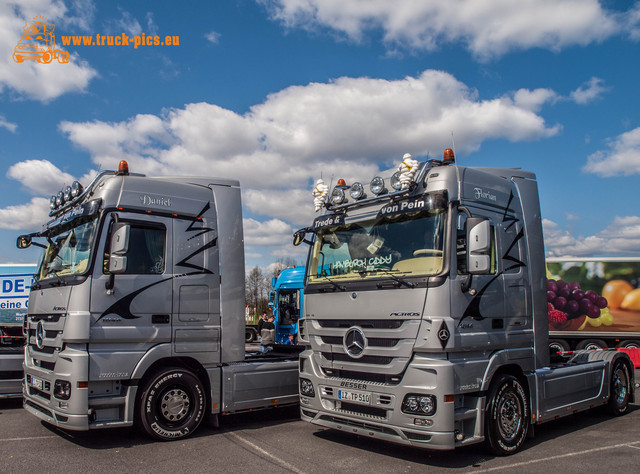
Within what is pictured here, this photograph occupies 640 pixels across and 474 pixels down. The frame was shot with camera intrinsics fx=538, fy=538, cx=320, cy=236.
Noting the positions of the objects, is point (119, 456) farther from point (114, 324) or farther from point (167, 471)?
point (114, 324)

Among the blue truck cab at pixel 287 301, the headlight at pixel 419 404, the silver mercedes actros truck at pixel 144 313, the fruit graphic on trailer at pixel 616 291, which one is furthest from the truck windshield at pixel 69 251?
the fruit graphic on trailer at pixel 616 291

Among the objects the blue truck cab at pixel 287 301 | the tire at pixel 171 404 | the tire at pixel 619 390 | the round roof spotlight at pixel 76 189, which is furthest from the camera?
the blue truck cab at pixel 287 301

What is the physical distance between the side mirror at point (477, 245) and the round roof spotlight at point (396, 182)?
40.6 inches

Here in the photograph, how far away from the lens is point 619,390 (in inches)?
360

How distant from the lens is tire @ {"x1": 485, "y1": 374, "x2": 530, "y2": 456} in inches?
243

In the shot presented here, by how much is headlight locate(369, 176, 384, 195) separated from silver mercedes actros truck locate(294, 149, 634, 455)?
14 millimetres

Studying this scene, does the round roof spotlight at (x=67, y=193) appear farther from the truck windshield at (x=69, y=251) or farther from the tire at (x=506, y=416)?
the tire at (x=506, y=416)

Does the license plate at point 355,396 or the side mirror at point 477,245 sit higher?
the side mirror at point 477,245

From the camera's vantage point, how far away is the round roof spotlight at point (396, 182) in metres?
6.55

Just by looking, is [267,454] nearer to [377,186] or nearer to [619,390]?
[377,186]

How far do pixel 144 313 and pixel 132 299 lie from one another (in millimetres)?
247

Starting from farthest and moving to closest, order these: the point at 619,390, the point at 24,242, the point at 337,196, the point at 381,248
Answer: the point at 619,390
the point at 24,242
the point at 337,196
the point at 381,248

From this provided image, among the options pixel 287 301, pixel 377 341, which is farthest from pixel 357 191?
pixel 287 301

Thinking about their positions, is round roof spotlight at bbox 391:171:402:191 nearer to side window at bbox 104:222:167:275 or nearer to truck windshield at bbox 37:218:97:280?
side window at bbox 104:222:167:275
